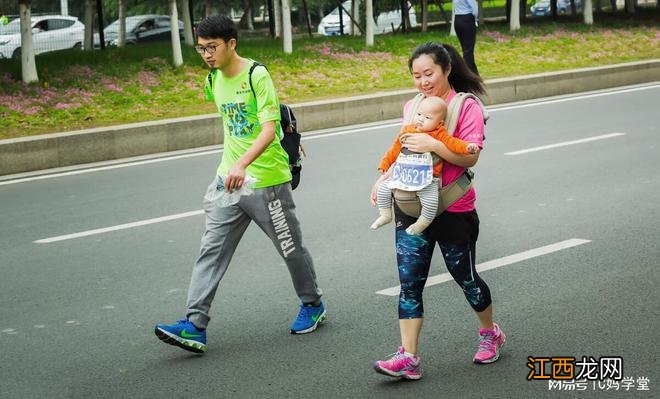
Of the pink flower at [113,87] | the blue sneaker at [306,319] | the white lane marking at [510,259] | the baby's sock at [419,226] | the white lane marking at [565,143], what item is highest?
the baby's sock at [419,226]

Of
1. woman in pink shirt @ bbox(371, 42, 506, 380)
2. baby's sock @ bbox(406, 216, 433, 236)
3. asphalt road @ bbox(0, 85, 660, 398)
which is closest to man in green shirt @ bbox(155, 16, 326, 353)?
asphalt road @ bbox(0, 85, 660, 398)

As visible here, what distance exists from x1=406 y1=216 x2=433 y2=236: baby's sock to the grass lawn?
31.7 feet

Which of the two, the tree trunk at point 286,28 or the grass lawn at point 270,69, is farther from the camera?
the tree trunk at point 286,28

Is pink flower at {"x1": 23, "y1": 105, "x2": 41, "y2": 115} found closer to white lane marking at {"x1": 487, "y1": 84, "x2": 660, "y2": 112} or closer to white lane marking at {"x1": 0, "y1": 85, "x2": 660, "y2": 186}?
white lane marking at {"x1": 0, "y1": 85, "x2": 660, "y2": 186}

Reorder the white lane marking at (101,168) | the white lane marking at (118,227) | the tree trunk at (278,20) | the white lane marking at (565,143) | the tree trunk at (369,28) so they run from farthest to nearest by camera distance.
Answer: the tree trunk at (278,20) → the tree trunk at (369,28) → the white lane marking at (565,143) → the white lane marking at (101,168) → the white lane marking at (118,227)

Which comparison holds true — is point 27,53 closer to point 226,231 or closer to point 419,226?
point 226,231

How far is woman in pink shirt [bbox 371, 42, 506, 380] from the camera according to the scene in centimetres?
455

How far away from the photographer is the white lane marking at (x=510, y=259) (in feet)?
21.0

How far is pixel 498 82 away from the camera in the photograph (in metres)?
16.7

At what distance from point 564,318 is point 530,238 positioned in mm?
1987

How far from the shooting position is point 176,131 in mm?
13180

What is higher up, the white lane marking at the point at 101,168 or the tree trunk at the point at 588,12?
the tree trunk at the point at 588,12

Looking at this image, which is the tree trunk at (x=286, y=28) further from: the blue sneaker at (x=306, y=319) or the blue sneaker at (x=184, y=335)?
the blue sneaker at (x=184, y=335)

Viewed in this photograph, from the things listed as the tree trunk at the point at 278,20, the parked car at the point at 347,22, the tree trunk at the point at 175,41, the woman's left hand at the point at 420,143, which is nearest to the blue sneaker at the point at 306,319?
the woman's left hand at the point at 420,143
